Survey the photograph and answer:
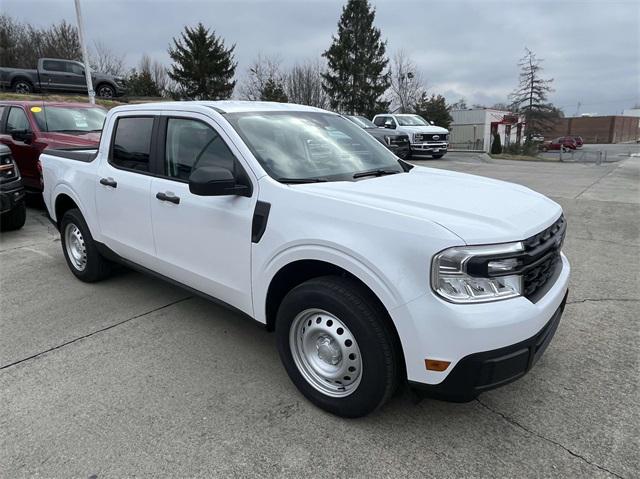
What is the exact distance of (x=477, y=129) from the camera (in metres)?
46.6

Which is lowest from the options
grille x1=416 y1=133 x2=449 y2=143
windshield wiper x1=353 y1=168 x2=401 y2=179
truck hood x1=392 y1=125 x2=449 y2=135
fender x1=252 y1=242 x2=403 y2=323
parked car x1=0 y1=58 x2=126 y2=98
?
fender x1=252 y1=242 x2=403 y2=323

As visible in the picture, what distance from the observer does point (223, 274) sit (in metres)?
3.11

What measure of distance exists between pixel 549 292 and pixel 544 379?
0.82 metres

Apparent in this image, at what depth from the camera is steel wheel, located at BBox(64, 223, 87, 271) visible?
4.71 metres

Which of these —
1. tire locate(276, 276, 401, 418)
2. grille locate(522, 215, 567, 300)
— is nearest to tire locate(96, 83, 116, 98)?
tire locate(276, 276, 401, 418)

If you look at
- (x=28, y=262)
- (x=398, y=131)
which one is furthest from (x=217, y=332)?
(x=398, y=131)

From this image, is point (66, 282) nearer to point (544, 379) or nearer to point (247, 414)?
point (247, 414)

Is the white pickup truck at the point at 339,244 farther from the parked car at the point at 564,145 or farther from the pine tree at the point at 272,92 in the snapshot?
the parked car at the point at 564,145

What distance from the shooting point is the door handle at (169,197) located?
10.9ft

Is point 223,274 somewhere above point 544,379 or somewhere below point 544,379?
above

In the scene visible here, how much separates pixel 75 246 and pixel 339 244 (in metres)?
3.66

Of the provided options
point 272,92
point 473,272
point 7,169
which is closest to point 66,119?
point 7,169

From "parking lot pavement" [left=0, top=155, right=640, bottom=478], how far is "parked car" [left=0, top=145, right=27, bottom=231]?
2.53m

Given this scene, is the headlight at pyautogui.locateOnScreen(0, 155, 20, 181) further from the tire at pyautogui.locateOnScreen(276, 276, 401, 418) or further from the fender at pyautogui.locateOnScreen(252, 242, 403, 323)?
the tire at pyautogui.locateOnScreen(276, 276, 401, 418)
